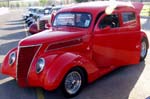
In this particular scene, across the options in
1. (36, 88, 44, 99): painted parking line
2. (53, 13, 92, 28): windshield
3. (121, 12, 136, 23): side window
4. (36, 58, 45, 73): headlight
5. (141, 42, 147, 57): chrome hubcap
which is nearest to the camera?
(36, 58, 45, 73): headlight

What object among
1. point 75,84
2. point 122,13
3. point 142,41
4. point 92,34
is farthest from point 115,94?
point 142,41

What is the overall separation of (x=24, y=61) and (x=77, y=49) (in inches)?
51.0

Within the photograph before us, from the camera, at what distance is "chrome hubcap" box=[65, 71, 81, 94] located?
245 inches

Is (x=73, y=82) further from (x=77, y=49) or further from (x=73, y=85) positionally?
(x=77, y=49)

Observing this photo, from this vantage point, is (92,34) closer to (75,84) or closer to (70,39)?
(70,39)

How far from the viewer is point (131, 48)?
8.08 m

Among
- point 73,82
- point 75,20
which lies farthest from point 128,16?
point 73,82

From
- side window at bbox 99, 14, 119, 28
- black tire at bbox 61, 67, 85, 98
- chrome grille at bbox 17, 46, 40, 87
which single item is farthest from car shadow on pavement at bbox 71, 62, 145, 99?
side window at bbox 99, 14, 119, 28

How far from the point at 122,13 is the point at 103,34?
3.82 ft

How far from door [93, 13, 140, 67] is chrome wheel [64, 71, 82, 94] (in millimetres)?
877

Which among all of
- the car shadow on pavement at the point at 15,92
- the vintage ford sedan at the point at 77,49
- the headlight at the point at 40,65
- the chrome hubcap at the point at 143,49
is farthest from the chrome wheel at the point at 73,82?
the chrome hubcap at the point at 143,49

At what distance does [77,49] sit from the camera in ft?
21.8

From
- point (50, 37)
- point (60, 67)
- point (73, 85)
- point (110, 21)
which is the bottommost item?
point (73, 85)

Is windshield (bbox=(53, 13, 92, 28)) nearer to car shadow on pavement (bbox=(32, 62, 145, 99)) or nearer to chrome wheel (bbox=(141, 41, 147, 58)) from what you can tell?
car shadow on pavement (bbox=(32, 62, 145, 99))
